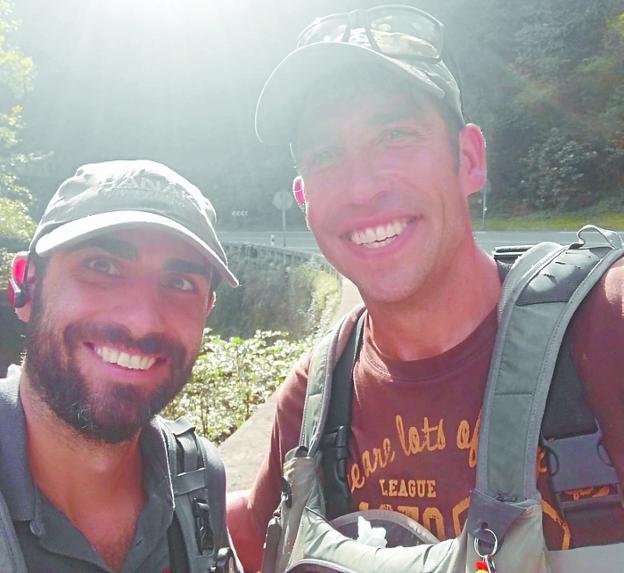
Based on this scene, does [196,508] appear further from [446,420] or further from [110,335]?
[446,420]

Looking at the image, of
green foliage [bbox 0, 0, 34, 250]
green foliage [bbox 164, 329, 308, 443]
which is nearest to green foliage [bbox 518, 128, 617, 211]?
green foliage [bbox 0, 0, 34, 250]

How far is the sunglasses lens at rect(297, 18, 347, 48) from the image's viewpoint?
6.58ft

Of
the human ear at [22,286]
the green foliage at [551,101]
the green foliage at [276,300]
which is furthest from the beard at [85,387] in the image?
the green foliage at [551,101]

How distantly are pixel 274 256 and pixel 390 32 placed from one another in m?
20.2

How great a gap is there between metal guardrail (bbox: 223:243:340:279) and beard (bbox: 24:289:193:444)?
11.5 m

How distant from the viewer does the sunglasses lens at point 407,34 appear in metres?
1.92

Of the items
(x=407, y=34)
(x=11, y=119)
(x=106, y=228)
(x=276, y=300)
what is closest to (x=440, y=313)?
(x=407, y=34)

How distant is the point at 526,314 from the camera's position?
1.62 meters

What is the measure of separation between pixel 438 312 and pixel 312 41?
1.03 meters

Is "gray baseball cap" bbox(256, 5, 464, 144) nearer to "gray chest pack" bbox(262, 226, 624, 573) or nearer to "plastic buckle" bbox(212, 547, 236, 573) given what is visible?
"gray chest pack" bbox(262, 226, 624, 573)

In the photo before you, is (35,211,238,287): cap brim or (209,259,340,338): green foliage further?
(209,259,340,338): green foliage

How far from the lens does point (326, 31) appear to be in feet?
6.73

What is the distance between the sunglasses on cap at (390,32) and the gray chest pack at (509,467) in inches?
29.6

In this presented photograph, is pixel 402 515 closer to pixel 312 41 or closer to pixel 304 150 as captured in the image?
pixel 304 150
